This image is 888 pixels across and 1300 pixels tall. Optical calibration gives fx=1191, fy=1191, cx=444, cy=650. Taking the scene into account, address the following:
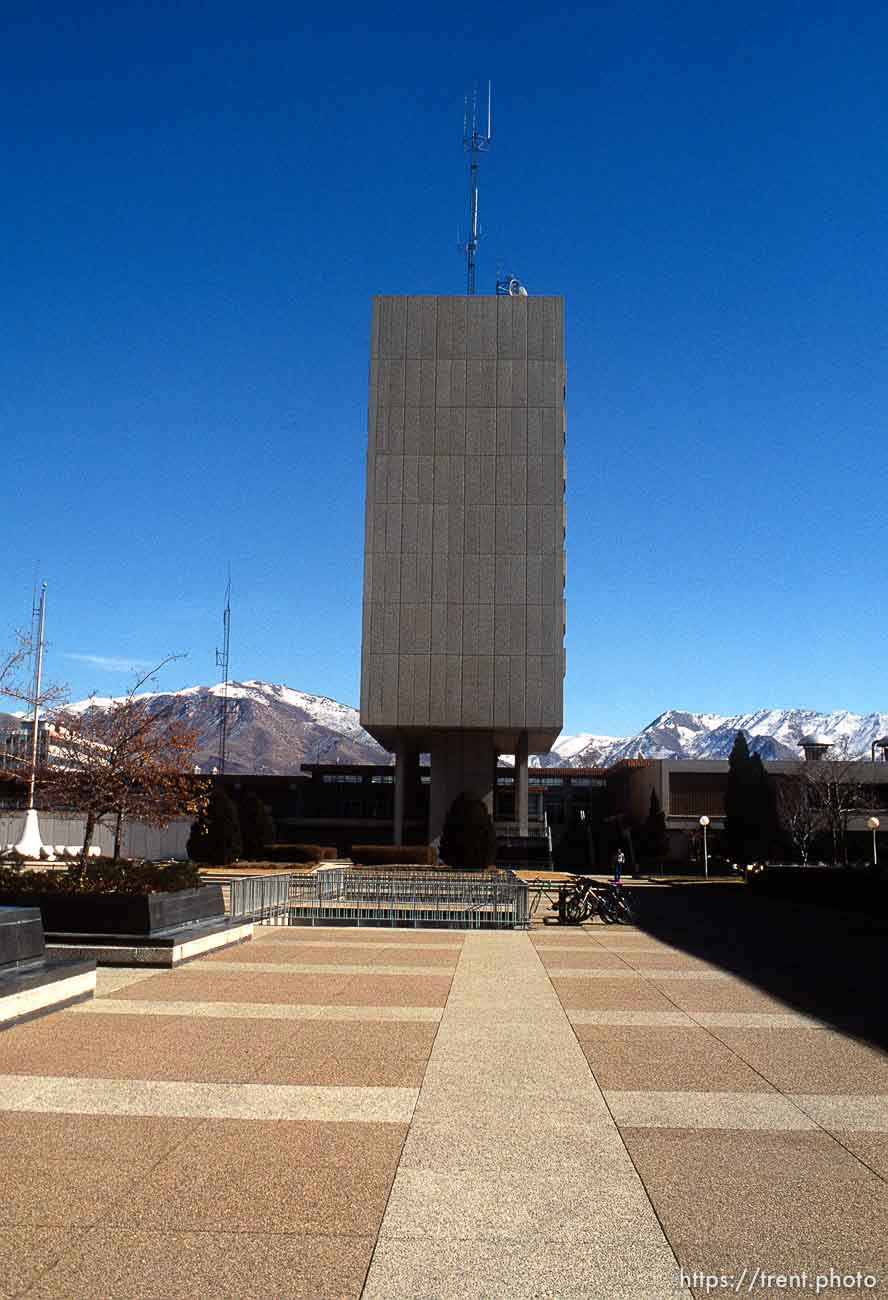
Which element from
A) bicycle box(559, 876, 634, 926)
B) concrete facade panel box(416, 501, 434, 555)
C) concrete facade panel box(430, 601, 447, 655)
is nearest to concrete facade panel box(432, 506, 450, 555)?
concrete facade panel box(416, 501, 434, 555)

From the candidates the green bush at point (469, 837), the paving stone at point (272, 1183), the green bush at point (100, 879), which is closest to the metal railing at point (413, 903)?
the green bush at point (100, 879)

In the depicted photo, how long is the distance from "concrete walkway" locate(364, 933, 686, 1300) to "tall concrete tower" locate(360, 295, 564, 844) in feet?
181

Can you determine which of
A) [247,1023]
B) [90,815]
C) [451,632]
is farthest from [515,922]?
[451,632]

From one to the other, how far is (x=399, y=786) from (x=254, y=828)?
1586cm

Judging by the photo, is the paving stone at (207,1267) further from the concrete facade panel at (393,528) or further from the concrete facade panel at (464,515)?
the concrete facade panel at (393,528)

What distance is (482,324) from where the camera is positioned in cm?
6919

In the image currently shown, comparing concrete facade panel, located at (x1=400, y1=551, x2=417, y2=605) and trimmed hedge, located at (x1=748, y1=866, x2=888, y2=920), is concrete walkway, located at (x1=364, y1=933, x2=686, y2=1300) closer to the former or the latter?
trimmed hedge, located at (x1=748, y1=866, x2=888, y2=920)

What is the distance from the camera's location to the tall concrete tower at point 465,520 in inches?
2598

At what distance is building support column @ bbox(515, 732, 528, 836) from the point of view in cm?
6894

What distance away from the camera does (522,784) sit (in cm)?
7038

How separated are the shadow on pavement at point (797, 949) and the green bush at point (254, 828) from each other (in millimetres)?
21299

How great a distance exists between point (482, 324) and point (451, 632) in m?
18.3

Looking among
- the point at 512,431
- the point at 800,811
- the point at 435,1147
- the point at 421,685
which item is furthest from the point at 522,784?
the point at 435,1147

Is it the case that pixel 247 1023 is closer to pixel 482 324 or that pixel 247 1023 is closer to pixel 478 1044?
pixel 478 1044
